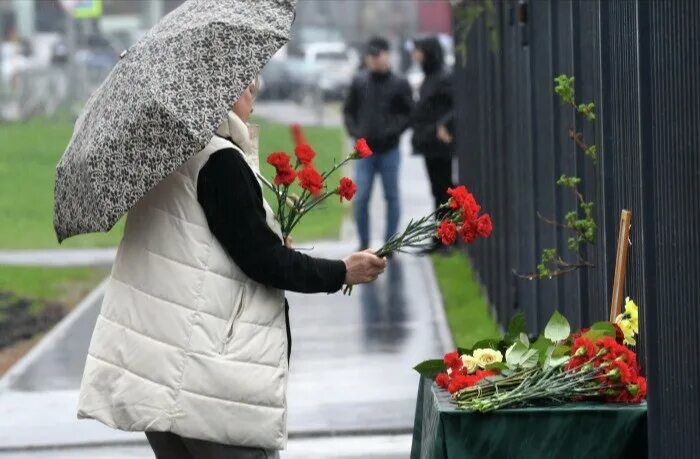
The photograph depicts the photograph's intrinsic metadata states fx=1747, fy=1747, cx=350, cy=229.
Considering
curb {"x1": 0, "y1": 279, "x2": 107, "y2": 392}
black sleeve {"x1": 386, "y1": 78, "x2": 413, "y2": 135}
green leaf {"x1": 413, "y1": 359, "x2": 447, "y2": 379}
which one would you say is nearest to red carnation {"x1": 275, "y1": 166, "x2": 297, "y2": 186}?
green leaf {"x1": 413, "y1": 359, "x2": 447, "y2": 379}

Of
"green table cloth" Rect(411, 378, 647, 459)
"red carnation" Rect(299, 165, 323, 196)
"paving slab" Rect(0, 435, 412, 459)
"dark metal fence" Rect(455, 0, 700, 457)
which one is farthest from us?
"paving slab" Rect(0, 435, 412, 459)

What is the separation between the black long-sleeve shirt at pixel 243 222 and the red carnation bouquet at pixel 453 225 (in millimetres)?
363

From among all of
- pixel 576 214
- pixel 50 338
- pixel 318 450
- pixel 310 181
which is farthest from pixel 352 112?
pixel 310 181

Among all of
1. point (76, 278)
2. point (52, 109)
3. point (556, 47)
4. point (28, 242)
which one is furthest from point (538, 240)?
point (52, 109)

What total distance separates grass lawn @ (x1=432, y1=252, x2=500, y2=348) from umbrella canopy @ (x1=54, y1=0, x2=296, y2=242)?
5782 millimetres

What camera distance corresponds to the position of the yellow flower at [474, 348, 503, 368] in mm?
4590

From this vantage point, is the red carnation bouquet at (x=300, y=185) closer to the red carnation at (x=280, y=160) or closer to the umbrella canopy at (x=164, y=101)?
the red carnation at (x=280, y=160)

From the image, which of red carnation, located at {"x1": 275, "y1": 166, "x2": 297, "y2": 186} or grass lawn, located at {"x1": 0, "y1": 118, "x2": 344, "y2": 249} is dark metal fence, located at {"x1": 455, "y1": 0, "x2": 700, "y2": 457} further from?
grass lawn, located at {"x1": 0, "y1": 118, "x2": 344, "y2": 249}

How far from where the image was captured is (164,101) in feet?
14.2

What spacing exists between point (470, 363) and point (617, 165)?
1.28 meters

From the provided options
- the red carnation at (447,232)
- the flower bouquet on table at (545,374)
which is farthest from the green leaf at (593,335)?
the red carnation at (447,232)

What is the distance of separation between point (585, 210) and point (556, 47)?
A: 4.97 feet

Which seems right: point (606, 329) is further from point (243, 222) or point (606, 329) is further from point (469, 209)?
point (243, 222)

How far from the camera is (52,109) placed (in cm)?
4191
